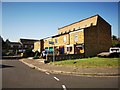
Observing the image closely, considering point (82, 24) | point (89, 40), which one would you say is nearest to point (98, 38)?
point (89, 40)

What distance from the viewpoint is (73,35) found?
122 ft

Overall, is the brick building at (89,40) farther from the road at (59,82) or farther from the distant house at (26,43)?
the distant house at (26,43)

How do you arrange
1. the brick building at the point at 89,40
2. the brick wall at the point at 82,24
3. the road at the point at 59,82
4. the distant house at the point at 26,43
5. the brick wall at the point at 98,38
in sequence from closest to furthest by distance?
the road at the point at 59,82 < the brick building at the point at 89,40 < the brick wall at the point at 98,38 < the brick wall at the point at 82,24 < the distant house at the point at 26,43

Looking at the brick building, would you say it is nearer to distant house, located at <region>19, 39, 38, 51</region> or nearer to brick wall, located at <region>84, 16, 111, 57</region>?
brick wall, located at <region>84, 16, 111, 57</region>

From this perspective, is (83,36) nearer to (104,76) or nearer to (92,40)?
(92,40)

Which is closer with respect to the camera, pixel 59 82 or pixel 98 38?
pixel 59 82

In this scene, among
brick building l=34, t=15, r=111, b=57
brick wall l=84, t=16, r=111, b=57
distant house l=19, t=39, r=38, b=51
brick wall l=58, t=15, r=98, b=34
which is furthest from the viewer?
distant house l=19, t=39, r=38, b=51

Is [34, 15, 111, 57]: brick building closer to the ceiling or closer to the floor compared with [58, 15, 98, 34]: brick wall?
closer to the floor

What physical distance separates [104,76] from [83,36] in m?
20.8

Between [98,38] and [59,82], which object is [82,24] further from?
[59,82]

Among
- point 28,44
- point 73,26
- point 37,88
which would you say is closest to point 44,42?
point 73,26

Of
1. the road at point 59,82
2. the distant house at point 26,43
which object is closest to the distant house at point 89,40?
the road at point 59,82

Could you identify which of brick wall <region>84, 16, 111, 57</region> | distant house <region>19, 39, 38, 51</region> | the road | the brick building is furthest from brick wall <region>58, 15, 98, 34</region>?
distant house <region>19, 39, 38, 51</region>

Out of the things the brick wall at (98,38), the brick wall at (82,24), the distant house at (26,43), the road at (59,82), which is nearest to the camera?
the road at (59,82)
